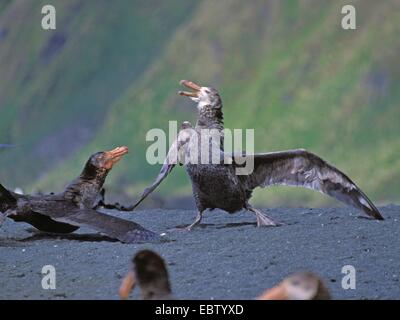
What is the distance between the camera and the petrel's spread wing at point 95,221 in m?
5.66

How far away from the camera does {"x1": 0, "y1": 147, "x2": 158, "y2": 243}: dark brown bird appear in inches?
227

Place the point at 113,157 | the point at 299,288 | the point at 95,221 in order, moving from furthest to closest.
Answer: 1. the point at 113,157
2. the point at 95,221
3. the point at 299,288

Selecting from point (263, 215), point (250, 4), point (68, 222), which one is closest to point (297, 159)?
point (263, 215)

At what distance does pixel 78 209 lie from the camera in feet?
20.0

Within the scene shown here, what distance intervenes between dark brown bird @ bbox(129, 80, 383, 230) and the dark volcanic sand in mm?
166

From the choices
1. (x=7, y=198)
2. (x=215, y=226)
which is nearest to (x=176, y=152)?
(x=215, y=226)

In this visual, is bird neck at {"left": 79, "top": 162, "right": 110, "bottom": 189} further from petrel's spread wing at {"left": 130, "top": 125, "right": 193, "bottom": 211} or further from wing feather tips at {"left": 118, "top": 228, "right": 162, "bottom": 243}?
wing feather tips at {"left": 118, "top": 228, "right": 162, "bottom": 243}

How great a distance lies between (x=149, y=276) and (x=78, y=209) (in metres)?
2.58

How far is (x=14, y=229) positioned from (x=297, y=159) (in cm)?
198

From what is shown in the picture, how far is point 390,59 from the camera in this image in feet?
45.4

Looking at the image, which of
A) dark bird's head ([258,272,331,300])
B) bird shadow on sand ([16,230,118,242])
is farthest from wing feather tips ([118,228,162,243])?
dark bird's head ([258,272,331,300])

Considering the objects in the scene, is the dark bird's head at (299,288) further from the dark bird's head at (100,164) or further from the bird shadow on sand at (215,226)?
the dark bird's head at (100,164)

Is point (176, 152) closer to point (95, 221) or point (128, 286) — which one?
point (95, 221)

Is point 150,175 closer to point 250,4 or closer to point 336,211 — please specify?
point 250,4
